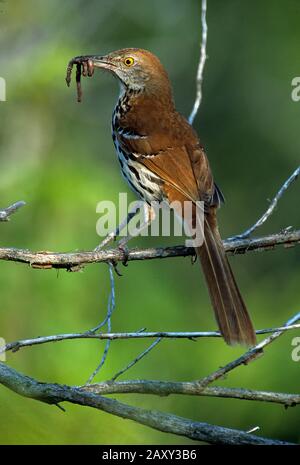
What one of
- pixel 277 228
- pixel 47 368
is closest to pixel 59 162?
pixel 47 368

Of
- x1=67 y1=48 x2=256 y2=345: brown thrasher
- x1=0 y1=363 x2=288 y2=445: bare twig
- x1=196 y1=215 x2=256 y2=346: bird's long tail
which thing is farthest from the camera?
x1=67 y1=48 x2=256 y2=345: brown thrasher

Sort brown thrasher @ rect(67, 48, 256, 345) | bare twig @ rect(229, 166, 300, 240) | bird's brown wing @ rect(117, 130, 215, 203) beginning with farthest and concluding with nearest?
bird's brown wing @ rect(117, 130, 215, 203) → brown thrasher @ rect(67, 48, 256, 345) → bare twig @ rect(229, 166, 300, 240)

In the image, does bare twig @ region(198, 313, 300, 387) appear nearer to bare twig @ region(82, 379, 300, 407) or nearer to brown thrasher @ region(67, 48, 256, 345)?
bare twig @ region(82, 379, 300, 407)

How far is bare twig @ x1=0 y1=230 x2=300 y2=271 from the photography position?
11.2 ft

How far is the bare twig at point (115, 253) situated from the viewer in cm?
343

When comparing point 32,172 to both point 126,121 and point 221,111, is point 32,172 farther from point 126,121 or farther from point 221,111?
point 221,111

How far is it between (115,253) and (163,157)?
3.42ft

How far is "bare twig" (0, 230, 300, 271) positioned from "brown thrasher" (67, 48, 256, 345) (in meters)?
0.11

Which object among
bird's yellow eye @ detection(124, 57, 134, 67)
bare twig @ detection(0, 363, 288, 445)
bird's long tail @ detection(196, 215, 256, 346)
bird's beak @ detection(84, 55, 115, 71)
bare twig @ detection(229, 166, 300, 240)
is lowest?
bare twig @ detection(0, 363, 288, 445)

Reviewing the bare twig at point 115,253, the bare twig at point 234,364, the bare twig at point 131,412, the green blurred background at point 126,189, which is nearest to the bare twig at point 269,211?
the bare twig at point 115,253

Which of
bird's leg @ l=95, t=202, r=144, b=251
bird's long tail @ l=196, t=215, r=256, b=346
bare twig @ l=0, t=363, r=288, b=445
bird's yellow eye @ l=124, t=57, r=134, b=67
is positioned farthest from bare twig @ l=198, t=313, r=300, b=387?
bird's yellow eye @ l=124, t=57, r=134, b=67

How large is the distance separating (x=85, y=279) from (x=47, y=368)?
87 cm

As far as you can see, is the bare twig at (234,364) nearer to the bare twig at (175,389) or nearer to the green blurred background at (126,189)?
the bare twig at (175,389)

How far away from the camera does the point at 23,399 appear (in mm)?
2533
